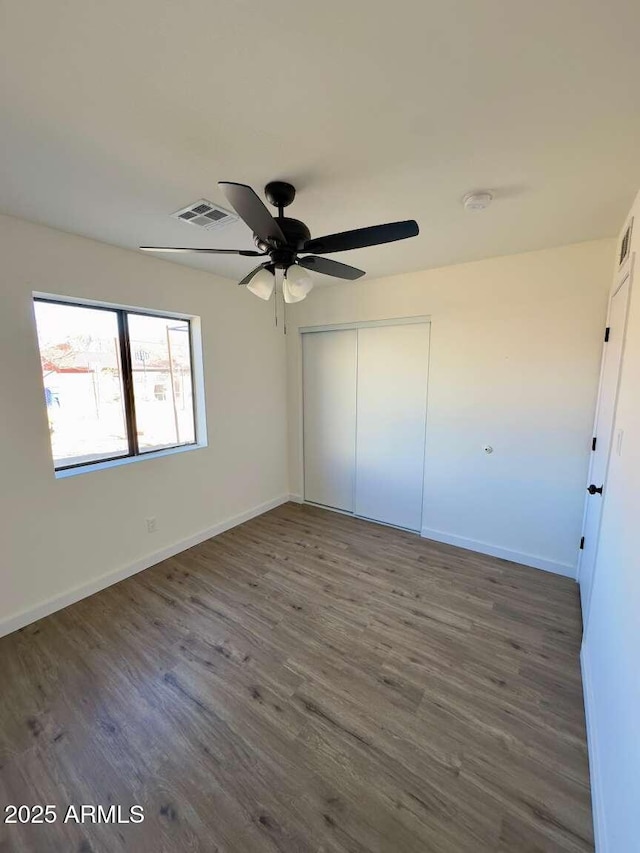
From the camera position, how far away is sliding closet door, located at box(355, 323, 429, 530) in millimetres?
3260

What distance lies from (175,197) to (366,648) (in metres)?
2.70

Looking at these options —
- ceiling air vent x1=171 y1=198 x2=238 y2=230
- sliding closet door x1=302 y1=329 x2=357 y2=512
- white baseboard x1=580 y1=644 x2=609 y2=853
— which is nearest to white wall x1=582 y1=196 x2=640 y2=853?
white baseboard x1=580 y1=644 x2=609 y2=853

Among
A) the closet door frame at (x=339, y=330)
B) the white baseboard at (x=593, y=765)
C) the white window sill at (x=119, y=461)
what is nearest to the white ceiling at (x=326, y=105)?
the closet door frame at (x=339, y=330)

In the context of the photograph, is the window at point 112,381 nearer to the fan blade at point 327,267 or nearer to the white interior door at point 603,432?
the fan blade at point 327,267

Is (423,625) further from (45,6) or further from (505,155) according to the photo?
(45,6)

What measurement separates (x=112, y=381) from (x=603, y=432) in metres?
3.40

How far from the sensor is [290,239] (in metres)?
1.55

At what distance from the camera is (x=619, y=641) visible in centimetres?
124

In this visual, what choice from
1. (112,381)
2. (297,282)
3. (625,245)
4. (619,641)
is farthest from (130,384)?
(625,245)

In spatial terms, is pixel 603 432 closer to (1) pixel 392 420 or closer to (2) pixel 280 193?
(1) pixel 392 420

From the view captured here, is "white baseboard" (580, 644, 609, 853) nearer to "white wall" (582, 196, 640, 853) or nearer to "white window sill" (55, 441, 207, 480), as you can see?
"white wall" (582, 196, 640, 853)

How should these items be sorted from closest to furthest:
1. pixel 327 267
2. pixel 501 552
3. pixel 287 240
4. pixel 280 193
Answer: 1. pixel 287 240
2. pixel 280 193
3. pixel 327 267
4. pixel 501 552

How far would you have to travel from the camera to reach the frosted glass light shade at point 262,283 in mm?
1790

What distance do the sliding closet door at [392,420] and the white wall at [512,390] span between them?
13 centimetres
